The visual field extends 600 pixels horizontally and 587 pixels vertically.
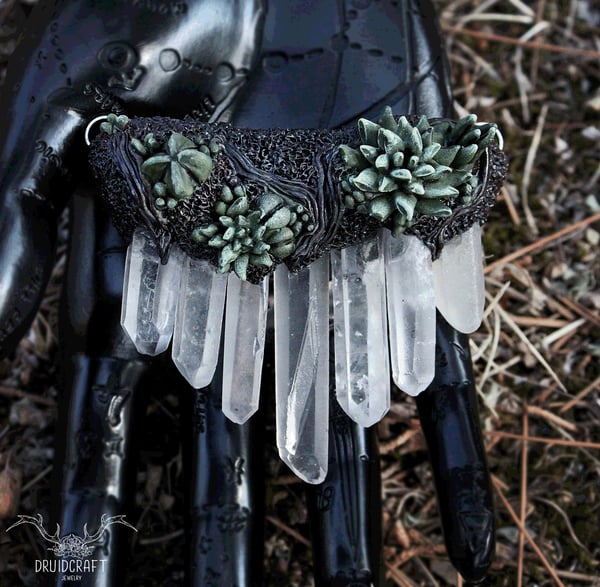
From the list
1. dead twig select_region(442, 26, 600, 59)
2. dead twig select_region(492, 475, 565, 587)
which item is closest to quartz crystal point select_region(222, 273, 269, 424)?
dead twig select_region(492, 475, 565, 587)

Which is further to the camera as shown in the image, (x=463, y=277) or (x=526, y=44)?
(x=526, y=44)

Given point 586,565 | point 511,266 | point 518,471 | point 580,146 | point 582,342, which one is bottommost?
point 586,565

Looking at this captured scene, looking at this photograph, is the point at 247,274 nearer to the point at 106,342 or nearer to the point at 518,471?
the point at 106,342

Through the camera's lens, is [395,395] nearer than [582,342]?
Yes

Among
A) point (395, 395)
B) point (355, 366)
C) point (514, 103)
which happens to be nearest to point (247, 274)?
point (355, 366)

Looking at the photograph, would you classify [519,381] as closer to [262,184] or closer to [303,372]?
[303,372]

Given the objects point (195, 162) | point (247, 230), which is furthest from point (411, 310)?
point (195, 162)
